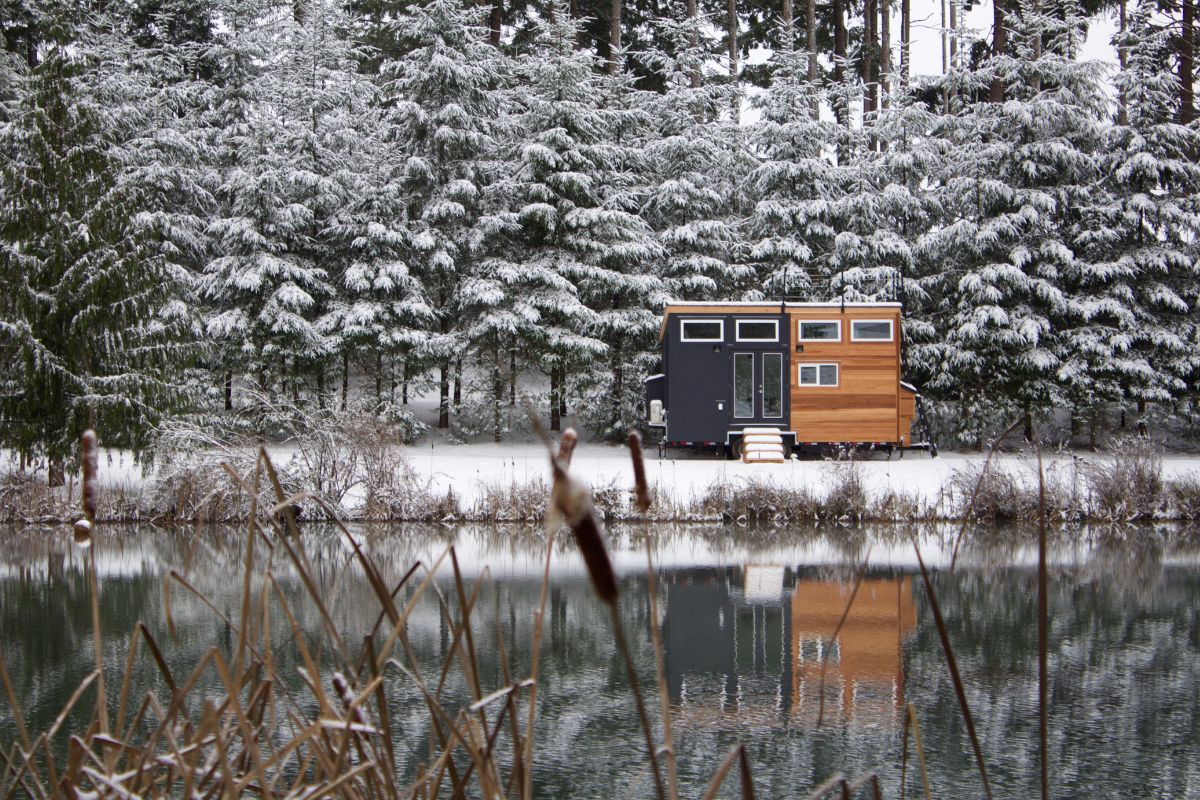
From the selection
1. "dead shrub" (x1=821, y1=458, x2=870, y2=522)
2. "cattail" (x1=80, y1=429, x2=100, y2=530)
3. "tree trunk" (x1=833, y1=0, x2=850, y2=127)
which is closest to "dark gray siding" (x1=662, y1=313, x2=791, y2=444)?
"dead shrub" (x1=821, y1=458, x2=870, y2=522)

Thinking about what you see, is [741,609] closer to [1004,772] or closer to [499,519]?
[1004,772]

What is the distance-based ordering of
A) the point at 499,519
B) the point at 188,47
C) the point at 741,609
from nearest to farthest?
the point at 741,609 → the point at 499,519 → the point at 188,47

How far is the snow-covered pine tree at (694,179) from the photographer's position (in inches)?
972

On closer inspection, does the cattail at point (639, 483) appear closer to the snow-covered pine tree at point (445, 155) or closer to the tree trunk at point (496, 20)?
the snow-covered pine tree at point (445, 155)

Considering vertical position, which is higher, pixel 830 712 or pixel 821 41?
pixel 821 41

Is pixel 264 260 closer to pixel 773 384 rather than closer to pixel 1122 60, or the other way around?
pixel 773 384

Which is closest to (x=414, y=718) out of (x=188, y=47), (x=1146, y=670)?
(x=1146, y=670)

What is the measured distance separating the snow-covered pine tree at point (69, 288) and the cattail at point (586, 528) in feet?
53.9

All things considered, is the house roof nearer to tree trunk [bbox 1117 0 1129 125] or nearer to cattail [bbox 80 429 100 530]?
tree trunk [bbox 1117 0 1129 125]

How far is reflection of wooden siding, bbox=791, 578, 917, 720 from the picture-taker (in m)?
7.67

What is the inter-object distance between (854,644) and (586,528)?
9.15 meters

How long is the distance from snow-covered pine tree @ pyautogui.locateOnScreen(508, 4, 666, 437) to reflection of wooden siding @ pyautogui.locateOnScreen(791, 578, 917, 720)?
12392 millimetres

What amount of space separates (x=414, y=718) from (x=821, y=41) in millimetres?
28654

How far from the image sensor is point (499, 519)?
601 inches
